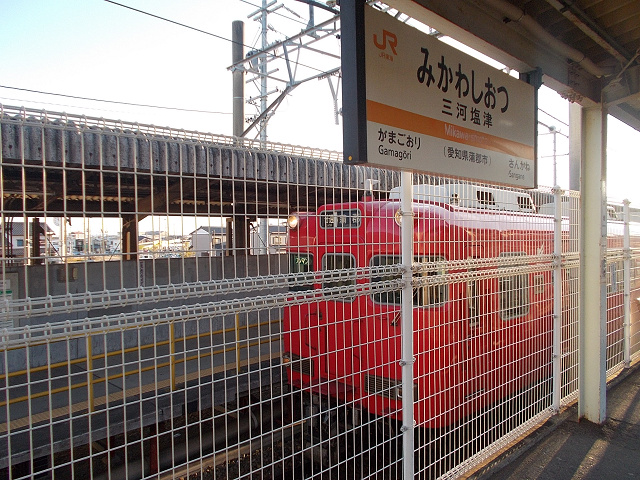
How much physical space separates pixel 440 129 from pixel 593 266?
287 centimetres

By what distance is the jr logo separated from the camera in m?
2.25

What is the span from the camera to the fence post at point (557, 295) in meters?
4.52

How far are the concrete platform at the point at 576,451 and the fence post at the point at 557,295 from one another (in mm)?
370

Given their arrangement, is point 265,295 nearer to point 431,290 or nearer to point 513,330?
point 431,290

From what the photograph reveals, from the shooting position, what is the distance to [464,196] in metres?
4.50

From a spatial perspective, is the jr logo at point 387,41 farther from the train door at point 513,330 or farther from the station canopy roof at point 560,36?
the train door at point 513,330

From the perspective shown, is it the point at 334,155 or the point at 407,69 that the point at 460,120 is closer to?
the point at 407,69

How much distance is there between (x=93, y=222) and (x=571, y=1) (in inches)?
133

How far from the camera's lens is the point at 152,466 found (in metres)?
3.18

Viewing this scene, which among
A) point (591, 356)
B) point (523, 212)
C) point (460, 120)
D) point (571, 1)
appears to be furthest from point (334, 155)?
point (591, 356)

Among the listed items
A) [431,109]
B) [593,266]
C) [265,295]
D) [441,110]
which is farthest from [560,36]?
[265,295]

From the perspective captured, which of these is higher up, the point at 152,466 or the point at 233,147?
the point at 233,147

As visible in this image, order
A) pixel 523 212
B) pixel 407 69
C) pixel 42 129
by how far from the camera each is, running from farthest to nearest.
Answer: pixel 523 212 → pixel 407 69 → pixel 42 129

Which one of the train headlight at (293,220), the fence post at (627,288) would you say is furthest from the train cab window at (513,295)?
the fence post at (627,288)
